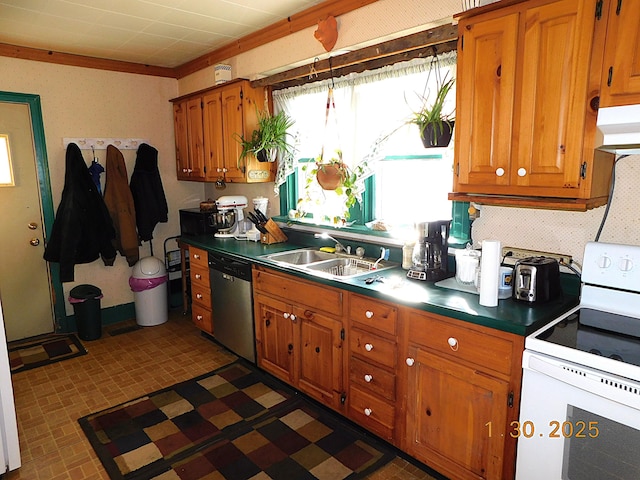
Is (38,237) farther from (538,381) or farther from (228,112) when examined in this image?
(538,381)

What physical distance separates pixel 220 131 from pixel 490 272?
2.83 metres

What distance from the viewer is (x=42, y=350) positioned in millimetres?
3789

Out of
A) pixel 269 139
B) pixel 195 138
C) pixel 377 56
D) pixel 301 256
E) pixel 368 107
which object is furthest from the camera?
pixel 195 138

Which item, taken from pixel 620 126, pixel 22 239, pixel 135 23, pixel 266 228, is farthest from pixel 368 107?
pixel 22 239

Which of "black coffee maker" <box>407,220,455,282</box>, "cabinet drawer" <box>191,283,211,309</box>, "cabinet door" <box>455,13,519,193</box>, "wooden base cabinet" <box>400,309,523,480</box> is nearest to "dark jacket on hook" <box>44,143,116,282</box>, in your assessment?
"cabinet drawer" <box>191,283,211,309</box>

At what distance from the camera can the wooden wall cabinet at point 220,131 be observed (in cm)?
365

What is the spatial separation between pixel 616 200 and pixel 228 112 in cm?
298

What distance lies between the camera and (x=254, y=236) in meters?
3.76

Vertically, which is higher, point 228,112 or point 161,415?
point 228,112

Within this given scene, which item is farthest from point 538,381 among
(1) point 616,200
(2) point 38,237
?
(2) point 38,237

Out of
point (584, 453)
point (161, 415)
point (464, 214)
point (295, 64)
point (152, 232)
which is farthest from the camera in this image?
point (152, 232)

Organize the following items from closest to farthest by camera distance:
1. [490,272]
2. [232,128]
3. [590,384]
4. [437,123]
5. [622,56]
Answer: [590,384] → [622,56] → [490,272] → [437,123] → [232,128]

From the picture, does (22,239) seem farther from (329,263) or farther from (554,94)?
(554,94)

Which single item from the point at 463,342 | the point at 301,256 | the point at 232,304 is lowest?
the point at 232,304
